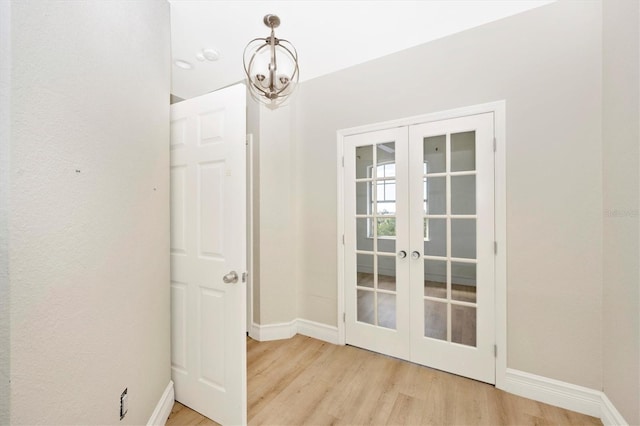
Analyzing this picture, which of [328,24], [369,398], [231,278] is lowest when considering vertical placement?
[369,398]

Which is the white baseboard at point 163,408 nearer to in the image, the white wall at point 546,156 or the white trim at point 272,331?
the white trim at point 272,331

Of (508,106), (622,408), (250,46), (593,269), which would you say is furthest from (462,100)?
(622,408)

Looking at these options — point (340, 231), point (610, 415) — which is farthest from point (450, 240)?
point (610, 415)

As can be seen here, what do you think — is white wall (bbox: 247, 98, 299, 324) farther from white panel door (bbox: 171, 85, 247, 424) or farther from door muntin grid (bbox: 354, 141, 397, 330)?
white panel door (bbox: 171, 85, 247, 424)

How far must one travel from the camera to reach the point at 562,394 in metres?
1.77

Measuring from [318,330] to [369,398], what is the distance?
3.22ft

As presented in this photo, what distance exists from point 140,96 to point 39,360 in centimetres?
129

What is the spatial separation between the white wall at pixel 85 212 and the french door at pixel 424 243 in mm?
1725

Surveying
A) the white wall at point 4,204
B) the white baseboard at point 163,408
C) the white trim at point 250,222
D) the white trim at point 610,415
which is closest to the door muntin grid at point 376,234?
the white trim at point 250,222

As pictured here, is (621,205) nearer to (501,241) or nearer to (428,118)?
(501,241)

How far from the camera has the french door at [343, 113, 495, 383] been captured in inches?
80.8

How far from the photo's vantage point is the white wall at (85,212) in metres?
0.78

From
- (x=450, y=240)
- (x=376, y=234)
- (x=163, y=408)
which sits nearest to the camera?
Result: (x=163, y=408)

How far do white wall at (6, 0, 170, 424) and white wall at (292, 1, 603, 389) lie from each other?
2.14 meters
